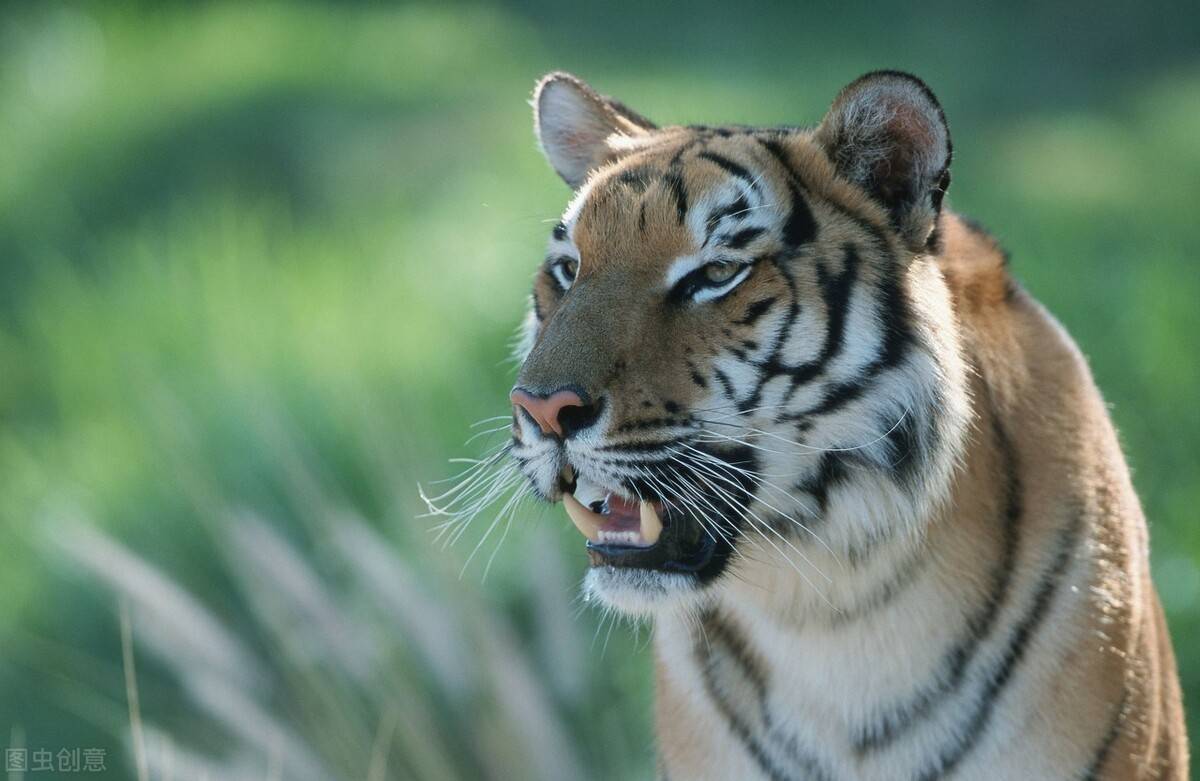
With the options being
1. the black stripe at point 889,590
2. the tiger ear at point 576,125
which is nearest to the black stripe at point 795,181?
the tiger ear at point 576,125

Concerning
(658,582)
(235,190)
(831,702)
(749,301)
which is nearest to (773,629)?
(831,702)

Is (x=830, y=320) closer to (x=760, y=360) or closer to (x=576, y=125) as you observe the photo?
(x=760, y=360)

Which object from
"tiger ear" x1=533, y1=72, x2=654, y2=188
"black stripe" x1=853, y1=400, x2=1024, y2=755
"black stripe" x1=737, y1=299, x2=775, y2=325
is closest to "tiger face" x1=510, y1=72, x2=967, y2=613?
"black stripe" x1=737, y1=299, x2=775, y2=325

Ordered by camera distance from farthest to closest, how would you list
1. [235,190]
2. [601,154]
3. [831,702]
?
[235,190] < [601,154] < [831,702]

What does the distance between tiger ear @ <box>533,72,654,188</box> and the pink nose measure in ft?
1.93

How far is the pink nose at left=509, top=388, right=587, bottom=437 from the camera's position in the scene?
72.6 inches

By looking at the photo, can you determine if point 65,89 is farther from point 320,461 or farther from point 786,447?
point 786,447

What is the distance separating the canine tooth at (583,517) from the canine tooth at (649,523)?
5cm

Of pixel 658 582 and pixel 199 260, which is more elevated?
pixel 199 260

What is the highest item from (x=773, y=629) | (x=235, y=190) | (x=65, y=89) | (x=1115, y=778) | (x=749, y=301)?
(x=65, y=89)

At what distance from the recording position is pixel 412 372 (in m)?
4.85

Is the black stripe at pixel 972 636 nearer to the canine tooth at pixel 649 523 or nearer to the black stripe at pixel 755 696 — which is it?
the black stripe at pixel 755 696

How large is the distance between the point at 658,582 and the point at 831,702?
329 mm

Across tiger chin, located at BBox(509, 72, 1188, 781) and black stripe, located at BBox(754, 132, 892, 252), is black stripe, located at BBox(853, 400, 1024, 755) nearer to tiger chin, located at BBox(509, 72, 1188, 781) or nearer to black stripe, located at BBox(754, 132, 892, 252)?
tiger chin, located at BBox(509, 72, 1188, 781)
